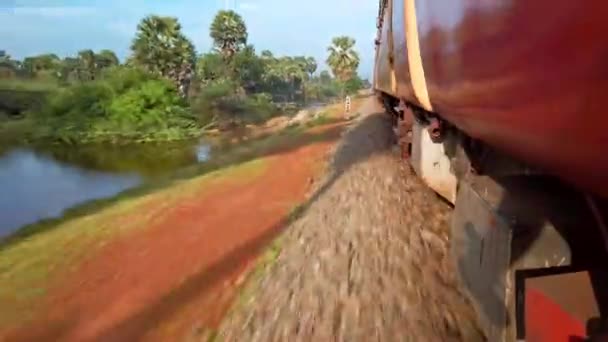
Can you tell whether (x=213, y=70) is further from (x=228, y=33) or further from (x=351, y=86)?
(x=351, y=86)

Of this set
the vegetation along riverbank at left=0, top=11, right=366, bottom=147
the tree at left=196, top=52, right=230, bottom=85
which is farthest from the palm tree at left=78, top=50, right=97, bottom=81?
the tree at left=196, top=52, right=230, bottom=85

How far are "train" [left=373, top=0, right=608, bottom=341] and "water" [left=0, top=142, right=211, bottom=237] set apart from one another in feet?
58.0

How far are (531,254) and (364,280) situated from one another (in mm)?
2058

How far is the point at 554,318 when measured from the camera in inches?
77.8

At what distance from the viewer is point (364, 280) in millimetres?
4418

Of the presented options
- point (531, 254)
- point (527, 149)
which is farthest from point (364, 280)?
point (527, 149)

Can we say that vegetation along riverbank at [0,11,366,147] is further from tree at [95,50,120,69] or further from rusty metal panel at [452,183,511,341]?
rusty metal panel at [452,183,511,341]

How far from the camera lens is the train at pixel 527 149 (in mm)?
1182

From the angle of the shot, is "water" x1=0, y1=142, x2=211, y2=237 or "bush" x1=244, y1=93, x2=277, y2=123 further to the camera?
"bush" x1=244, y1=93, x2=277, y2=123

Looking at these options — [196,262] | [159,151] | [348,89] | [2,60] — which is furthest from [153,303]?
[2,60]

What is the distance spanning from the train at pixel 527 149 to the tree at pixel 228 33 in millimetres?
64221

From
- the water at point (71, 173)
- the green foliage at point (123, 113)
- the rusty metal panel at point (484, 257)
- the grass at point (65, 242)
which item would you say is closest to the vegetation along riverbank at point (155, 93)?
the green foliage at point (123, 113)

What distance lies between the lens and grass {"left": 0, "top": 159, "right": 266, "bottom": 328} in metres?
8.64

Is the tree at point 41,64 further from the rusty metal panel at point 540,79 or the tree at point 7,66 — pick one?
the rusty metal panel at point 540,79
